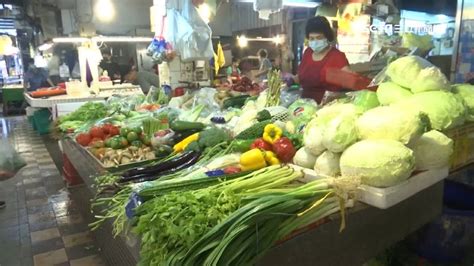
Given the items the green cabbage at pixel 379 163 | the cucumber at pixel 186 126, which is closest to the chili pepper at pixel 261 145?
the green cabbage at pixel 379 163

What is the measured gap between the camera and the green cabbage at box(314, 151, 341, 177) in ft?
6.07

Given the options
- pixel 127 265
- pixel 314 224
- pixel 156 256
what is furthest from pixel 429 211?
pixel 127 265

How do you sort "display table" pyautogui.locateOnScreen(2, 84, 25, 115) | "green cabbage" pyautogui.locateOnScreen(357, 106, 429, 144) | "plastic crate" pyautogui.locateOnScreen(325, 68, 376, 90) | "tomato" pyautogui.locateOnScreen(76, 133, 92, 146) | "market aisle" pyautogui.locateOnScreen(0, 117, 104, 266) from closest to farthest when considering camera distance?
1. "green cabbage" pyautogui.locateOnScreen(357, 106, 429, 144)
2. "plastic crate" pyautogui.locateOnScreen(325, 68, 376, 90)
3. "tomato" pyautogui.locateOnScreen(76, 133, 92, 146)
4. "market aisle" pyautogui.locateOnScreen(0, 117, 104, 266)
5. "display table" pyautogui.locateOnScreen(2, 84, 25, 115)

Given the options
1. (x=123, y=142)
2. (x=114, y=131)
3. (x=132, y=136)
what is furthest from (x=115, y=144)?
(x=114, y=131)

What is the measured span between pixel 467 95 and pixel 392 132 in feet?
4.00

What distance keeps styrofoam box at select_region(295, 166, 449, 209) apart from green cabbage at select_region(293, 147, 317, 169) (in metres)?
0.06

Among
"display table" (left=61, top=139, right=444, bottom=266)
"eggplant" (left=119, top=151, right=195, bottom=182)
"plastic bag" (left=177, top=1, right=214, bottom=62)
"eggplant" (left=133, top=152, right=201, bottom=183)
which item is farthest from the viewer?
"plastic bag" (left=177, top=1, right=214, bottom=62)

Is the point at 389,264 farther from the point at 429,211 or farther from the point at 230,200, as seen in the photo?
the point at 230,200

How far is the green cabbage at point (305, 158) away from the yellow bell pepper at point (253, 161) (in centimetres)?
20

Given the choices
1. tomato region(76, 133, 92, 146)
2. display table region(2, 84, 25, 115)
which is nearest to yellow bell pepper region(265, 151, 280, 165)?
tomato region(76, 133, 92, 146)

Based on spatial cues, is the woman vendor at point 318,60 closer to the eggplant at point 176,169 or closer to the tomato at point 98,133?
the eggplant at point 176,169

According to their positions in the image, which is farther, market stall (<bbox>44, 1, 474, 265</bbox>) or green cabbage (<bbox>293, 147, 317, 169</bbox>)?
green cabbage (<bbox>293, 147, 317, 169</bbox>)

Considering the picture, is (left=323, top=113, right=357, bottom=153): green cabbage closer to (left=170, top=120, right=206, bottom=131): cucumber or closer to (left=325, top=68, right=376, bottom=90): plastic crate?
(left=325, top=68, right=376, bottom=90): plastic crate

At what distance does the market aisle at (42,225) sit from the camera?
3.52 meters
